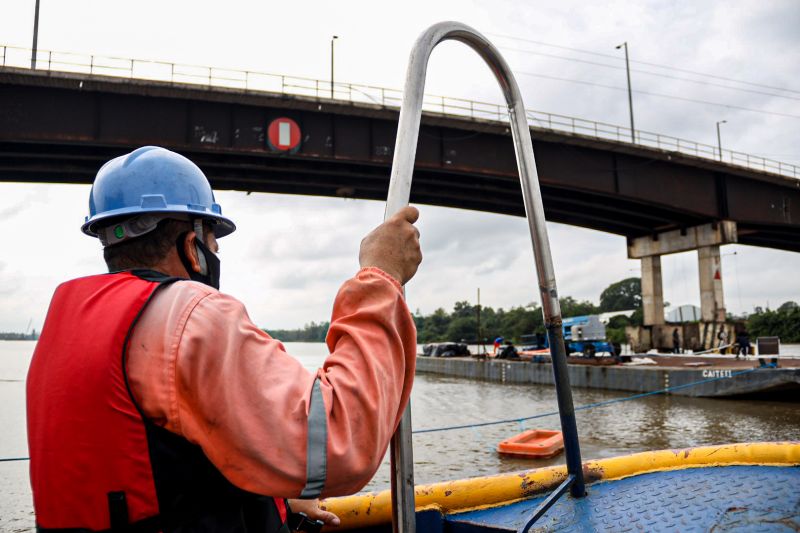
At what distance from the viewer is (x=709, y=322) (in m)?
28.7

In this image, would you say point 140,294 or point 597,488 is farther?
point 597,488

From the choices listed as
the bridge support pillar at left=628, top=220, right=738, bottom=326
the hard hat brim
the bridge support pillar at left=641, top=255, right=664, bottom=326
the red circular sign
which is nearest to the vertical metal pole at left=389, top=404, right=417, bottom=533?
the hard hat brim

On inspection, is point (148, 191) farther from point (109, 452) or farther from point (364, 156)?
point (364, 156)

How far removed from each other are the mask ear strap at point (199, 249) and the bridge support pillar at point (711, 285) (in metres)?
31.4

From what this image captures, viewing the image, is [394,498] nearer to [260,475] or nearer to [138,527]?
[260,475]

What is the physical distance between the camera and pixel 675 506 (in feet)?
7.23

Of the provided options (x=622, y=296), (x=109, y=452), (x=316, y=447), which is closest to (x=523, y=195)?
(x=316, y=447)

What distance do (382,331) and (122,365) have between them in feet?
1.78

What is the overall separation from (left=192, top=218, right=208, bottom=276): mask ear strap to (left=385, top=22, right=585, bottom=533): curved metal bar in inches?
20.4

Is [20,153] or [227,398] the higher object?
[20,153]

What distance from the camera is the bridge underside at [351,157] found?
17.2 metres

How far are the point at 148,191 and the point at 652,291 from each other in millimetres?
33359

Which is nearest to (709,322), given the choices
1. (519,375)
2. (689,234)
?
(689,234)

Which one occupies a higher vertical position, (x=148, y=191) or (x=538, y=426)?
(x=148, y=191)
